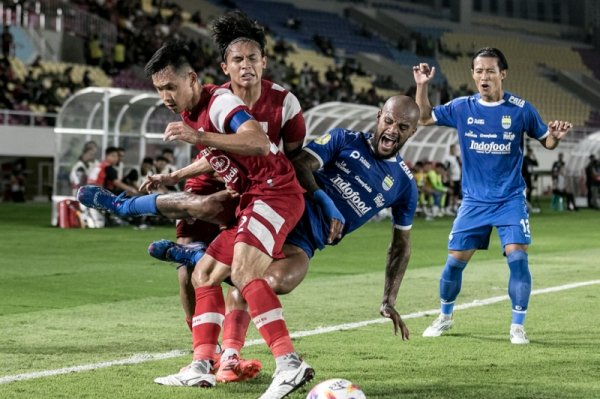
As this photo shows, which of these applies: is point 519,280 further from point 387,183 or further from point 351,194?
point 351,194

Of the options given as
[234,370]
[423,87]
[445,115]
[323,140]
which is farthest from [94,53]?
[234,370]

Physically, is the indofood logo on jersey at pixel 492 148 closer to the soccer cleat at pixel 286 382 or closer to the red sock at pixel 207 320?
the red sock at pixel 207 320

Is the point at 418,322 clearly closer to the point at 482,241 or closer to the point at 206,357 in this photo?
the point at 482,241

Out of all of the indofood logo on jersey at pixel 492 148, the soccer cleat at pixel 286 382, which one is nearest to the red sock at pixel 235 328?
the soccer cleat at pixel 286 382

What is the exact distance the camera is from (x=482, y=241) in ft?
30.1

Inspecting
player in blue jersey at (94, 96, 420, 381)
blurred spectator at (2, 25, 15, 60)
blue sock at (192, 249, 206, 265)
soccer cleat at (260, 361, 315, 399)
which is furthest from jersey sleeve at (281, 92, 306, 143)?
blurred spectator at (2, 25, 15, 60)

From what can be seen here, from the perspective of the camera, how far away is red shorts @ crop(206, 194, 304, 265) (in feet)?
20.6

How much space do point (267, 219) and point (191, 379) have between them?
1.02 meters

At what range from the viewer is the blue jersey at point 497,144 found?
906 centimetres

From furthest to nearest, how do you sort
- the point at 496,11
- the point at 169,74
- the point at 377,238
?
the point at 496,11 < the point at 377,238 < the point at 169,74

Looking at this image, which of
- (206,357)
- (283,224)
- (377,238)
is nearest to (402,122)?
(283,224)

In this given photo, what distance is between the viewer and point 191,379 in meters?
6.47

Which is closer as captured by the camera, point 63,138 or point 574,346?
point 574,346

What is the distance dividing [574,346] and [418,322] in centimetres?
178
